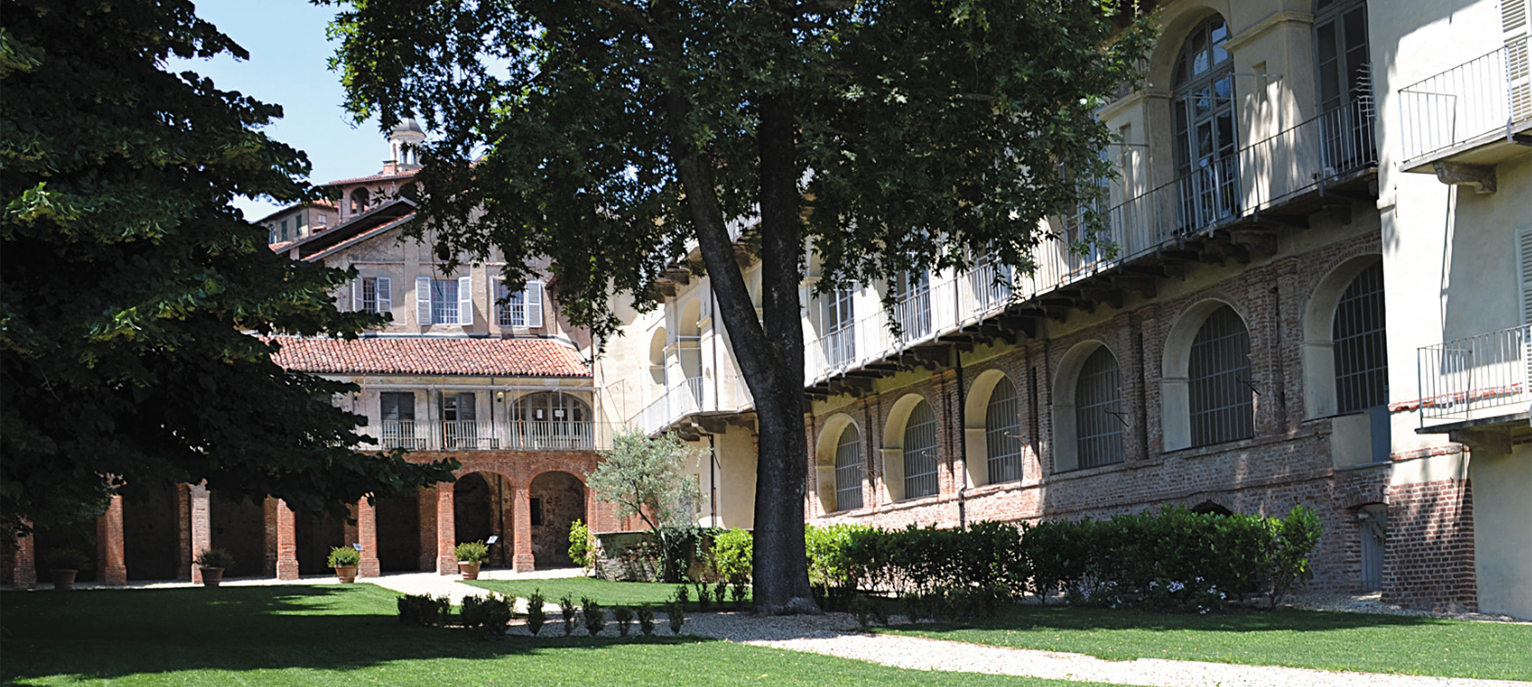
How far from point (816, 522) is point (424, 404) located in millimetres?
16582

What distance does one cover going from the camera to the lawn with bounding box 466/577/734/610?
2516 cm

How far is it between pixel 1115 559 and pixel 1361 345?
14.7ft

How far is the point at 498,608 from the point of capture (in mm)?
14984

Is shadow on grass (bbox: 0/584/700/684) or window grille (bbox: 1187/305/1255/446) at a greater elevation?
window grille (bbox: 1187/305/1255/446)

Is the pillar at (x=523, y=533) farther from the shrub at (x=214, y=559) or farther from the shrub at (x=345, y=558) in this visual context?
the shrub at (x=214, y=559)

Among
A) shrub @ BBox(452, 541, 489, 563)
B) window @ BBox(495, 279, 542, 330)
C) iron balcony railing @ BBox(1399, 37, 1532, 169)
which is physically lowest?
shrub @ BBox(452, 541, 489, 563)

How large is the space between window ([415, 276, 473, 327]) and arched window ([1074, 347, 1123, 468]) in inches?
1124

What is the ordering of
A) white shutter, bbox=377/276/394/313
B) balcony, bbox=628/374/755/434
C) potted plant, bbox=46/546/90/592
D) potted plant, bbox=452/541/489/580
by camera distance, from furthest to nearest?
white shutter, bbox=377/276/394/313 → potted plant, bbox=452/541/489/580 → balcony, bbox=628/374/755/434 → potted plant, bbox=46/546/90/592

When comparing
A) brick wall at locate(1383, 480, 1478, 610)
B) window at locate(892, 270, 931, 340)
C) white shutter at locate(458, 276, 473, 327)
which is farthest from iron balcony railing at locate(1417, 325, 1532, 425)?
white shutter at locate(458, 276, 473, 327)

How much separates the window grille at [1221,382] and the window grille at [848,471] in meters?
12.5

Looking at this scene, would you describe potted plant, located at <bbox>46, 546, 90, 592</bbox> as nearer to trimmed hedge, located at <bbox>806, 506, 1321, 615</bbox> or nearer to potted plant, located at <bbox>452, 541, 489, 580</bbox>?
potted plant, located at <bbox>452, 541, 489, 580</bbox>

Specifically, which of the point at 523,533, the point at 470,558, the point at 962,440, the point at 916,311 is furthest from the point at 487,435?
the point at 962,440

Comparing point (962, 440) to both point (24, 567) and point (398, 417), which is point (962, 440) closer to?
point (398, 417)

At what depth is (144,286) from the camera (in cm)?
1337
